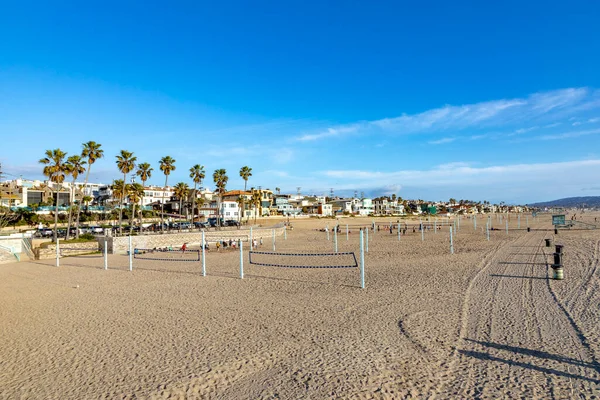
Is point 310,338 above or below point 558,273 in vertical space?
→ below

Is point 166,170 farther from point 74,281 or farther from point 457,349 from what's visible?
A: point 457,349

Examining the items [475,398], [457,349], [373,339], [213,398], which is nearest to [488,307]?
[457,349]

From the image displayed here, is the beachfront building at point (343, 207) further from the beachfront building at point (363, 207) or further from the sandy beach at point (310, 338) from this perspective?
the sandy beach at point (310, 338)

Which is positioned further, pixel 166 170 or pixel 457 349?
pixel 166 170

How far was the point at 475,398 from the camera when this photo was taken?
15.1ft

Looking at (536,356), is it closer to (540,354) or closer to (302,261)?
(540,354)

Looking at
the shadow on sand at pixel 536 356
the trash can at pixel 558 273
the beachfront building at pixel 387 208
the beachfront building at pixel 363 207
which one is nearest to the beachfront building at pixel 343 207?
the beachfront building at pixel 363 207

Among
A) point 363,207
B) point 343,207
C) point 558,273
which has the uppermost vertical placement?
point 343,207

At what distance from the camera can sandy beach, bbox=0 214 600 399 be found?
16.6ft

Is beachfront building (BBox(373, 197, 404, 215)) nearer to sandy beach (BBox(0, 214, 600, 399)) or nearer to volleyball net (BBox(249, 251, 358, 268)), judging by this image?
volleyball net (BBox(249, 251, 358, 268))

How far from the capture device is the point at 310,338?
6.99 metres

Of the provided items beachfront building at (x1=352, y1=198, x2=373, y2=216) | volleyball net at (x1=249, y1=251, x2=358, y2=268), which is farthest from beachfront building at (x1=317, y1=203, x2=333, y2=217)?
volleyball net at (x1=249, y1=251, x2=358, y2=268)

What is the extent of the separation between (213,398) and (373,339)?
10.7 feet

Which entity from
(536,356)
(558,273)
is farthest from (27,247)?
(558,273)
